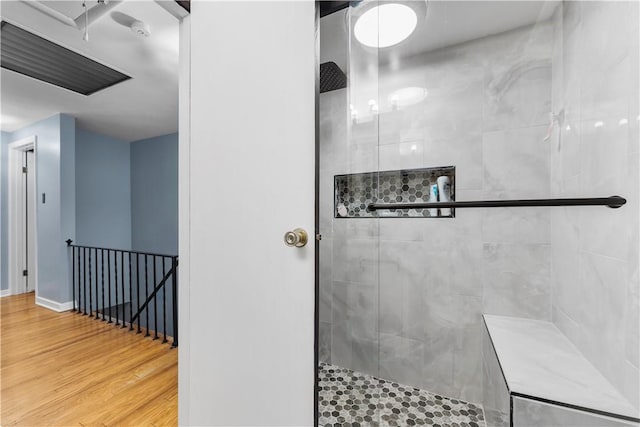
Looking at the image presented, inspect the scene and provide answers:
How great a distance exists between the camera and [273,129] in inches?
39.2

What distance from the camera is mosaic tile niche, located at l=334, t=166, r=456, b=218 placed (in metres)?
0.94

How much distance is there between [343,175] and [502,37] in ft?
3.08

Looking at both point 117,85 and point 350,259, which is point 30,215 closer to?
point 117,85

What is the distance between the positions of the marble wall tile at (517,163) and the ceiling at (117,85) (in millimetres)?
1997

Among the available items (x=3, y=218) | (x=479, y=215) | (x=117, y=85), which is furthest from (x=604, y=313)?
(x=3, y=218)

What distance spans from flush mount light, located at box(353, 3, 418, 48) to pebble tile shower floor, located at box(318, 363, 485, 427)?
1099 millimetres

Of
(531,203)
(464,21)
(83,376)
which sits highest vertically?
(464,21)

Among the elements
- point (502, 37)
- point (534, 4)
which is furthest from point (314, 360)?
point (534, 4)

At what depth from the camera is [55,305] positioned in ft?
10.9

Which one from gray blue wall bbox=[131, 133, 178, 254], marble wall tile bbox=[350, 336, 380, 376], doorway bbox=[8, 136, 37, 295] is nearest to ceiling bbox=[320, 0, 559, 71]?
marble wall tile bbox=[350, 336, 380, 376]

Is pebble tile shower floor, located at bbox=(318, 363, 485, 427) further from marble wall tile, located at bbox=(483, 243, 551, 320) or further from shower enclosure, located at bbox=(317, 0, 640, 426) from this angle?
marble wall tile, located at bbox=(483, 243, 551, 320)

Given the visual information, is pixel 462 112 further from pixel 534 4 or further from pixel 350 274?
pixel 350 274

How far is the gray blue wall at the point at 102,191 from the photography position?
3.86m

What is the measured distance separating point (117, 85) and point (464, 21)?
9.51ft
